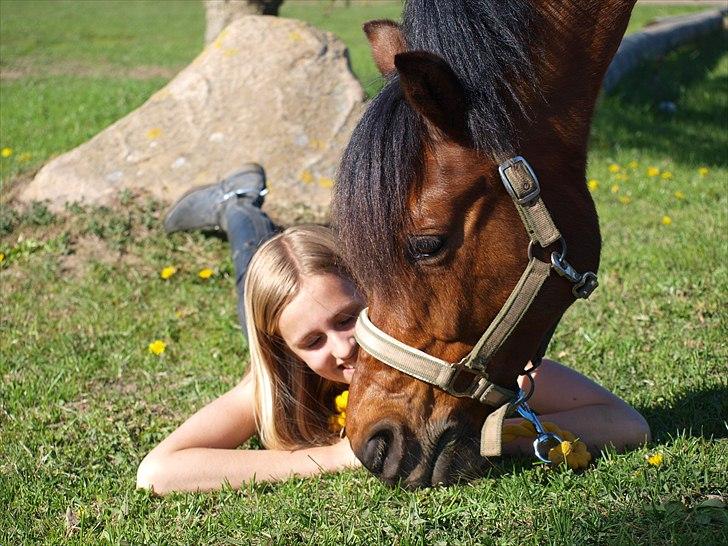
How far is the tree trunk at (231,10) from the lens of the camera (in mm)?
7551

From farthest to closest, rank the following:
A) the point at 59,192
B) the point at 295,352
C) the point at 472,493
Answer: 1. the point at 59,192
2. the point at 295,352
3. the point at 472,493

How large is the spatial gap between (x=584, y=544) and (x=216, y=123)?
424 cm

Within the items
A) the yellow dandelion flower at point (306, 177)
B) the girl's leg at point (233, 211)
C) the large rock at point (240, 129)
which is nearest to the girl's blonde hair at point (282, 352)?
the girl's leg at point (233, 211)

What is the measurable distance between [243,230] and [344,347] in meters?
1.82

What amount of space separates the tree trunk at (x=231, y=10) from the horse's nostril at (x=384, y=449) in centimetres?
616

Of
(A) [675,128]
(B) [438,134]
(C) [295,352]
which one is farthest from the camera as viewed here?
(A) [675,128]

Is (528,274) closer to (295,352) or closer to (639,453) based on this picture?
(639,453)

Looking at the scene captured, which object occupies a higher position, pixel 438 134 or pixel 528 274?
pixel 438 134

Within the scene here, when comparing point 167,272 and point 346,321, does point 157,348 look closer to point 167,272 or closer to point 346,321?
point 167,272

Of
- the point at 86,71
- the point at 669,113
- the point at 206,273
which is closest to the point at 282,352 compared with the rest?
the point at 206,273

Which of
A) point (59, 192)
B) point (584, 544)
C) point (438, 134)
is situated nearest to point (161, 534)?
point (584, 544)

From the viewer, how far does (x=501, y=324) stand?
2.09 meters

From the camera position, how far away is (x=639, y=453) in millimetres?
2512

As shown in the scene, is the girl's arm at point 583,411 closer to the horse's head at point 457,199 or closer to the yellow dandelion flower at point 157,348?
the horse's head at point 457,199
